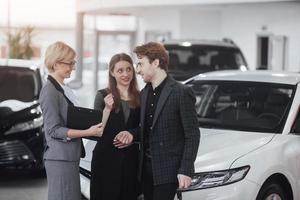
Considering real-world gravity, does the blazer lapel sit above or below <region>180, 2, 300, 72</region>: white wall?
below

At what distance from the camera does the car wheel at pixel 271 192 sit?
5406mm

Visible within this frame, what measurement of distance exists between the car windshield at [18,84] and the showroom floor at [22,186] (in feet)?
3.39

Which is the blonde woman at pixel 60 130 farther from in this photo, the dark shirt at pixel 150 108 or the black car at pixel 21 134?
the black car at pixel 21 134

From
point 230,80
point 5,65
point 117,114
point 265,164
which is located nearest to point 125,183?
point 117,114

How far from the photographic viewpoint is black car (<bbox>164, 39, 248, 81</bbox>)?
42.3ft

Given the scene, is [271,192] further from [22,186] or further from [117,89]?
[22,186]

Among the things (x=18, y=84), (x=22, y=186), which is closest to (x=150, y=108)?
(x=22, y=186)

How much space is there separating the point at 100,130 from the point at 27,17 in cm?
2193

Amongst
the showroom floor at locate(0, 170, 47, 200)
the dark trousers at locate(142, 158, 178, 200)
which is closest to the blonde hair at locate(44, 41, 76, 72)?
the dark trousers at locate(142, 158, 178, 200)

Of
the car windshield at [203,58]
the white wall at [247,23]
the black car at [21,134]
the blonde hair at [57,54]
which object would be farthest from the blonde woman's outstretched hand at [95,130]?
the white wall at [247,23]

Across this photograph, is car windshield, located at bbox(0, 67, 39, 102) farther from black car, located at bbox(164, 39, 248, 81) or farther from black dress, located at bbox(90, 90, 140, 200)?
black dress, located at bbox(90, 90, 140, 200)

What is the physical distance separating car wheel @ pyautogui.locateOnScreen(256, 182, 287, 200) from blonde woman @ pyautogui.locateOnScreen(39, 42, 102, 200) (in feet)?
5.10

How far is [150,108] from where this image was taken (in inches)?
183

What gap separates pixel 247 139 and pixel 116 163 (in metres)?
1.43
